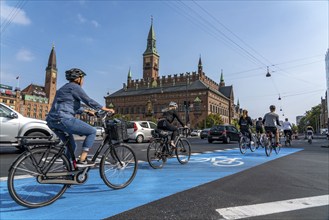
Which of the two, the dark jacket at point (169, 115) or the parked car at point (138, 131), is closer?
the dark jacket at point (169, 115)

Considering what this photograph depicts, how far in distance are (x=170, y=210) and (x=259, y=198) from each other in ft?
5.20

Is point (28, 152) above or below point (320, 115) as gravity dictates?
below

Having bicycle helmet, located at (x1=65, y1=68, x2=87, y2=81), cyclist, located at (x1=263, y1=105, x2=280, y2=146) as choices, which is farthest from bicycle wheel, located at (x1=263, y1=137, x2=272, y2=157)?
bicycle helmet, located at (x1=65, y1=68, x2=87, y2=81)

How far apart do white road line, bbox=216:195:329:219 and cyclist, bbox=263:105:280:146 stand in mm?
7023

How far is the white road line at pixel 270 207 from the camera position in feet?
10.6

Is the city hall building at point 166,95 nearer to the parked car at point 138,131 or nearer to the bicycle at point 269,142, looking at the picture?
the parked car at point 138,131

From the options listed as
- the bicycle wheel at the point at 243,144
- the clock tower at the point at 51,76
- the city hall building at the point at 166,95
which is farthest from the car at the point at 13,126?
the clock tower at the point at 51,76

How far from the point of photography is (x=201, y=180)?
528 cm

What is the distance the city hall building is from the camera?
91.6 m

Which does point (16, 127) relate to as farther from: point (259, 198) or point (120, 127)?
point (259, 198)

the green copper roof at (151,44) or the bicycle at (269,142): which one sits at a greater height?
the green copper roof at (151,44)

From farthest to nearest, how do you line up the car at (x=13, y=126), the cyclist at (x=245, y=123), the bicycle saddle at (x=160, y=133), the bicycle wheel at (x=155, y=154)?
1. the cyclist at (x=245, y=123)
2. the car at (x=13, y=126)
3. the bicycle saddle at (x=160, y=133)
4. the bicycle wheel at (x=155, y=154)

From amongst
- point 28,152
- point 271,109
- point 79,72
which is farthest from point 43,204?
point 271,109

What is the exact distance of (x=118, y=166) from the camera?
433 centimetres
